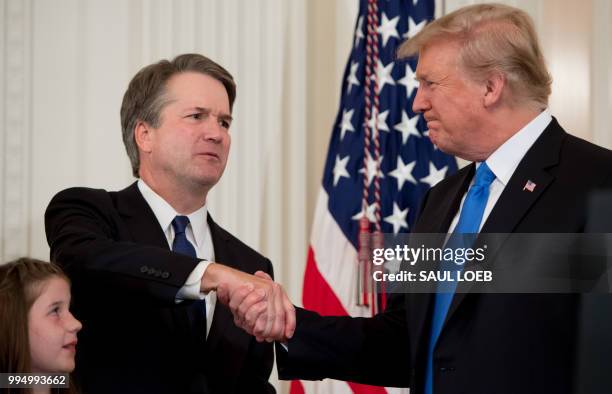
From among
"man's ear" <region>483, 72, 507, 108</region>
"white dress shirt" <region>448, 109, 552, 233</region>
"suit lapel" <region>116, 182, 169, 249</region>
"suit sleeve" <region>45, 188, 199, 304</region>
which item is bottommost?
"suit sleeve" <region>45, 188, 199, 304</region>

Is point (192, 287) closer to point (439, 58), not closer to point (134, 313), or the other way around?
point (134, 313)

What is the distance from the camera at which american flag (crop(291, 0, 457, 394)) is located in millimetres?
4160

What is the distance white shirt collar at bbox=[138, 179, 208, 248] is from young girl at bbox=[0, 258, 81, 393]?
1.37 ft

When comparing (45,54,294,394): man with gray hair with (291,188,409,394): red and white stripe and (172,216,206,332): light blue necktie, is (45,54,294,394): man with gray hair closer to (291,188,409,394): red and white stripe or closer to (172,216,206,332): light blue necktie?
(172,216,206,332): light blue necktie

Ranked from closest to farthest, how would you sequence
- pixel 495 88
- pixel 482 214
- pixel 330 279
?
pixel 482 214 → pixel 495 88 → pixel 330 279

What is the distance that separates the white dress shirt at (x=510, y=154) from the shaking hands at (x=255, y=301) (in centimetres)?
68

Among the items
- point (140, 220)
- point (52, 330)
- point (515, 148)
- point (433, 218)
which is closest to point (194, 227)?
point (140, 220)

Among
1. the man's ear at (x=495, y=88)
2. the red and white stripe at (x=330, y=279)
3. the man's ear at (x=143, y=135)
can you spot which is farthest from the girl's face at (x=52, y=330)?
the red and white stripe at (x=330, y=279)

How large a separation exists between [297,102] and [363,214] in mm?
840

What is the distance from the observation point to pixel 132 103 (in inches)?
118

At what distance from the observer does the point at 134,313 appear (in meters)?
2.58

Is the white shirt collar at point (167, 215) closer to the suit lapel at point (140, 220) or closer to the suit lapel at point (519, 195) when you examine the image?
the suit lapel at point (140, 220)

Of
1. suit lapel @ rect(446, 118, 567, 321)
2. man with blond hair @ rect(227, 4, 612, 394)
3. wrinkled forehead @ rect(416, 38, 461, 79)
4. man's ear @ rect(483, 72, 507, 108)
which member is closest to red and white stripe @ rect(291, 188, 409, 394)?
man with blond hair @ rect(227, 4, 612, 394)

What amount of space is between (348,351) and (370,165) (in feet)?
4.83
